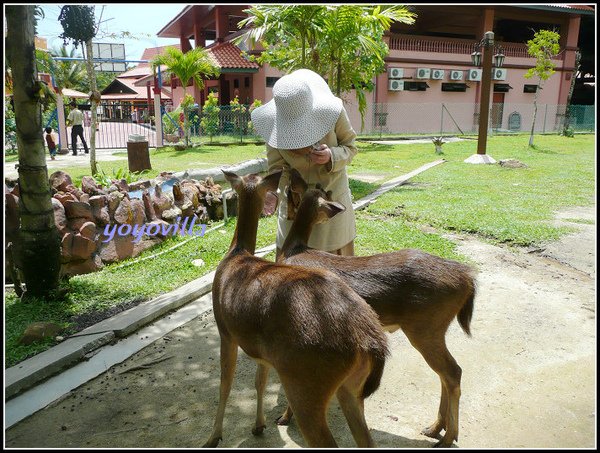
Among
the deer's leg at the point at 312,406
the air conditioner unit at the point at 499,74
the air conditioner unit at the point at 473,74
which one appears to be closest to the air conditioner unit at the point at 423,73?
the air conditioner unit at the point at 473,74

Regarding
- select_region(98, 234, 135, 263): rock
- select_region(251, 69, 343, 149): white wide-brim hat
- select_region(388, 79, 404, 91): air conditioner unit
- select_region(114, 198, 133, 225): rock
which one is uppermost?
select_region(388, 79, 404, 91): air conditioner unit

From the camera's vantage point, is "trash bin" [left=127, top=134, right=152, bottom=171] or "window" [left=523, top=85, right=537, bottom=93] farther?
"window" [left=523, top=85, right=537, bottom=93]

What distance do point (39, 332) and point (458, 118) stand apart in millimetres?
27395

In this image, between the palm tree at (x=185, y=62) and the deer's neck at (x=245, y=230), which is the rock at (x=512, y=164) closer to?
the palm tree at (x=185, y=62)

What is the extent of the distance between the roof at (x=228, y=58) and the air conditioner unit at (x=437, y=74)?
963 centimetres

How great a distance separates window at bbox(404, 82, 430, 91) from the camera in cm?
2689

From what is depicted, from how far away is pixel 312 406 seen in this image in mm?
2258

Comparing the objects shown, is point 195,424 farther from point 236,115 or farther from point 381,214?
point 236,115

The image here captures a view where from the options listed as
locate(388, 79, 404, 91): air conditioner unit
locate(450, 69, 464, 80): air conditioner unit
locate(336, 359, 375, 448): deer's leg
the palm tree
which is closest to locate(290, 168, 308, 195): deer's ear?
locate(336, 359, 375, 448): deer's leg

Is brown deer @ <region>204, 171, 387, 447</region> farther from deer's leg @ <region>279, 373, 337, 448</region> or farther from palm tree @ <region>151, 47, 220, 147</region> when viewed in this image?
palm tree @ <region>151, 47, 220, 147</region>

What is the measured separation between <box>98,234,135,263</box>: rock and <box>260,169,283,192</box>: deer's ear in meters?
3.29

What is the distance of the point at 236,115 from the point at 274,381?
1779 cm

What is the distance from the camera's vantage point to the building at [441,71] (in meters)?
25.3

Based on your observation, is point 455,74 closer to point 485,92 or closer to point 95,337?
point 485,92
